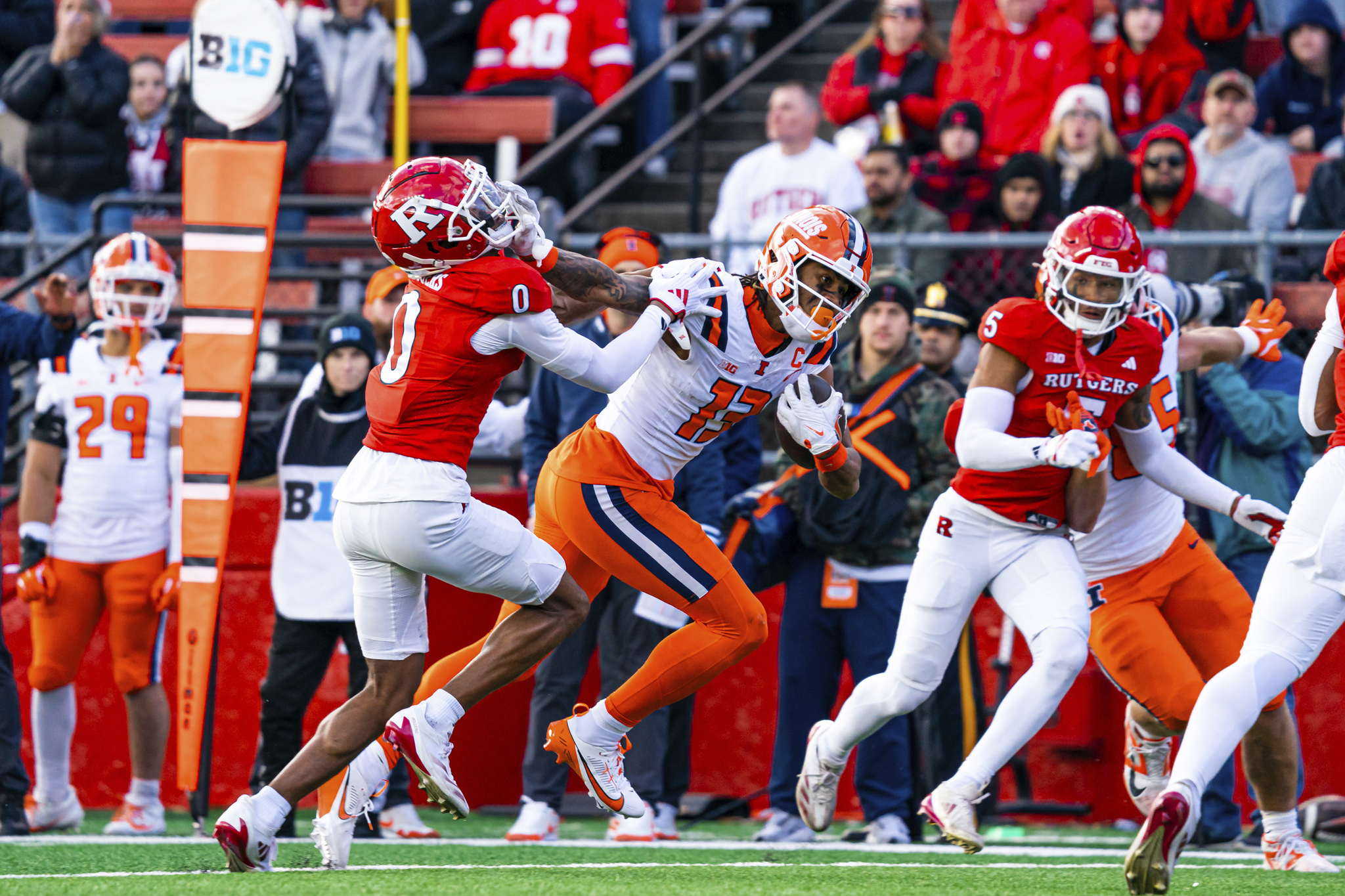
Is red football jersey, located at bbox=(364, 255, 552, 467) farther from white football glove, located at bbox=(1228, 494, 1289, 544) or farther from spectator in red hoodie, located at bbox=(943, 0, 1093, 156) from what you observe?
spectator in red hoodie, located at bbox=(943, 0, 1093, 156)

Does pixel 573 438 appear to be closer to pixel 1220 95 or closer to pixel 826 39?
pixel 1220 95

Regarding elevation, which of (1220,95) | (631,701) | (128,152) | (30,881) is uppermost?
(1220,95)

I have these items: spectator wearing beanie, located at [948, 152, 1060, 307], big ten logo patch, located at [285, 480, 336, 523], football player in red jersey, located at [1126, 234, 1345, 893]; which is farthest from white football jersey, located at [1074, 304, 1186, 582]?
big ten logo patch, located at [285, 480, 336, 523]

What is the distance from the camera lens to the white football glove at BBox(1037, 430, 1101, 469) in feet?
16.2

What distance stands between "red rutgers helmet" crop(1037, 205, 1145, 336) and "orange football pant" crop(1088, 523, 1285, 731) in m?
0.90

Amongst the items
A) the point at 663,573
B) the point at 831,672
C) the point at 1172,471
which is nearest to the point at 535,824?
the point at 831,672

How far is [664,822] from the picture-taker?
7.03 metres

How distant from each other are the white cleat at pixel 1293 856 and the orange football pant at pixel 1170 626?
425 mm

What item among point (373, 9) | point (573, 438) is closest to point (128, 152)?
point (373, 9)

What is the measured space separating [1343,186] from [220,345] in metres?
5.54

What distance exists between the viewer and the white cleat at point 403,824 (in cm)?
700

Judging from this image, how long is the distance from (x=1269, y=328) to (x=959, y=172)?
3282mm

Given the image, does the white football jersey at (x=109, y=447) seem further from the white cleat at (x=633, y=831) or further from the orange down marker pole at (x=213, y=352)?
the white cleat at (x=633, y=831)

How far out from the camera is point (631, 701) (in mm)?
5344
